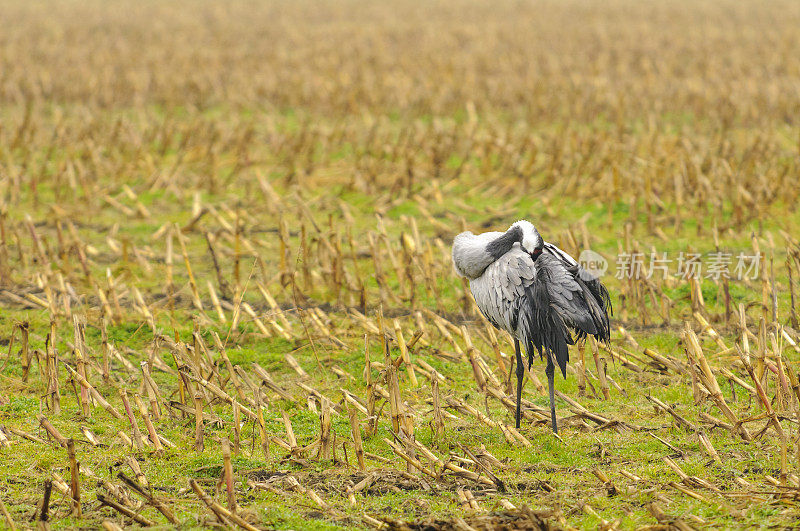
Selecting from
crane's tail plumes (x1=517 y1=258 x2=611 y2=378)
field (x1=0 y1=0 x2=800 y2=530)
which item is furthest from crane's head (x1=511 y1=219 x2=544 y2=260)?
field (x1=0 y1=0 x2=800 y2=530)

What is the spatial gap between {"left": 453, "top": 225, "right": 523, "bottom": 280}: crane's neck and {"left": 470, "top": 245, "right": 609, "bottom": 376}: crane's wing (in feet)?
0.22

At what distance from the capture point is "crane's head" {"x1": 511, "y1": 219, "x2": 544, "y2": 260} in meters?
5.72

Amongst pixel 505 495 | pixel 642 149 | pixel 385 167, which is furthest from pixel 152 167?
pixel 505 495

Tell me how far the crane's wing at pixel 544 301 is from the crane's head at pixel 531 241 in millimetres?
47

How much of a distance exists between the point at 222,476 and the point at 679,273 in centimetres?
559

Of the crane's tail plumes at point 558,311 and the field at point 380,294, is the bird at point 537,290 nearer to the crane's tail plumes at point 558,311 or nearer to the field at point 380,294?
the crane's tail plumes at point 558,311

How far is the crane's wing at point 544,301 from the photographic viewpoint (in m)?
5.71

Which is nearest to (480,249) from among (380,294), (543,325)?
(543,325)

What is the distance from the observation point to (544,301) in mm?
5691

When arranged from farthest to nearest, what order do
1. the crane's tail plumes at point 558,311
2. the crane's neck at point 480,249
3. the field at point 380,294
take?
the crane's neck at point 480,249, the crane's tail plumes at point 558,311, the field at point 380,294

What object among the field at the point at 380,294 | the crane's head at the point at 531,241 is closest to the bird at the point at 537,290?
the crane's head at the point at 531,241

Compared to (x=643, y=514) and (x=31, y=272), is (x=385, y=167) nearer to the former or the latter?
(x=31, y=272)

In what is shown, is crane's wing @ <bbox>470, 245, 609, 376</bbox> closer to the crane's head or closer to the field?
the crane's head

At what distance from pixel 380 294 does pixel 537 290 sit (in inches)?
109
